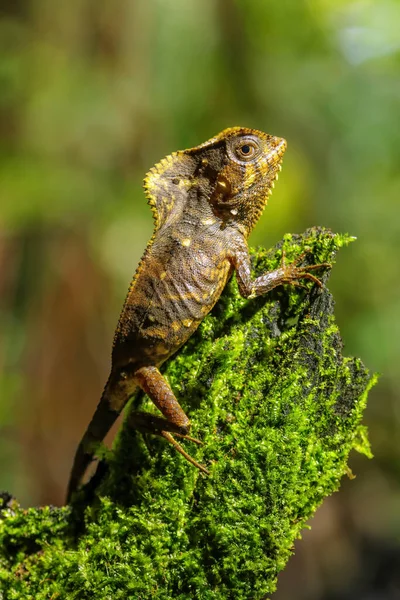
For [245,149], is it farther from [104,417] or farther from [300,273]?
[104,417]

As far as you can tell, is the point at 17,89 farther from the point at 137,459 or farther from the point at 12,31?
the point at 137,459

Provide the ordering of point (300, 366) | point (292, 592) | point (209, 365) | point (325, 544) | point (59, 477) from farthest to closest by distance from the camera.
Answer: point (59, 477), point (325, 544), point (292, 592), point (209, 365), point (300, 366)

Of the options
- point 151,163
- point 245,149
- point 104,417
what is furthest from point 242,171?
point 151,163

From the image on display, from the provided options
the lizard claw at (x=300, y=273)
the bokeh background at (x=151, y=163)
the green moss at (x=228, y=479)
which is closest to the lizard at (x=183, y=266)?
the lizard claw at (x=300, y=273)

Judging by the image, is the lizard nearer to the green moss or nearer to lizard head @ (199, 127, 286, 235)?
lizard head @ (199, 127, 286, 235)

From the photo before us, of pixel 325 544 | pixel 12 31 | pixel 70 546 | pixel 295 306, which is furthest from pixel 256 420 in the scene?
pixel 12 31

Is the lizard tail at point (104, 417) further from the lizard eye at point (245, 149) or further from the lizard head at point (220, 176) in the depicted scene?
the lizard eye at point (245, 149)
